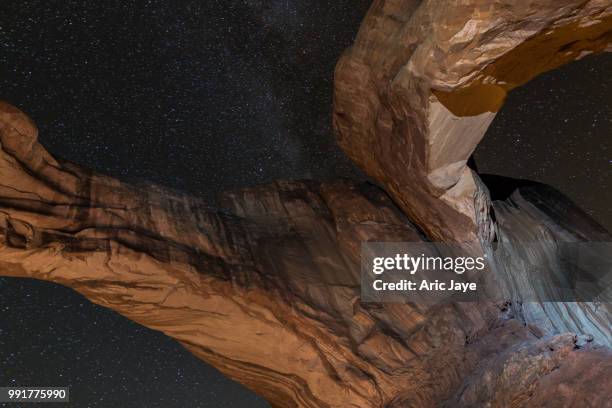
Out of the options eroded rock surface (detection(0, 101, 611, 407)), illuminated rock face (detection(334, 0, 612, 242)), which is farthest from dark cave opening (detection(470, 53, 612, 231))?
eroded rock surface (detection(0, 101, 611, 407))

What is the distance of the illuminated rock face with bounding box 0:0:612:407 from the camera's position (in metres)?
2.46

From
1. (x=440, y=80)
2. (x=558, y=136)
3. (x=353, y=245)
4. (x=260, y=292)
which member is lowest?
(x=260, y=292)

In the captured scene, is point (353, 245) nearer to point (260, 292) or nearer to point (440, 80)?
point (260, 292)

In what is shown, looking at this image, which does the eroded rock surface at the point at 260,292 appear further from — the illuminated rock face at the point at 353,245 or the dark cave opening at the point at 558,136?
the dark cave opening at the point at 558,136

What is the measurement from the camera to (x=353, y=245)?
3408 mm

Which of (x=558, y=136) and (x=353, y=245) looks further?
(x=558, y=136)

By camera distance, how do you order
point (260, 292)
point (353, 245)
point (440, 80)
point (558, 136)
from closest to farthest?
point (440, 80), point (260, 292), point (353, 245), point (558, 136)

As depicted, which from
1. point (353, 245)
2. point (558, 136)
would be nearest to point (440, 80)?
point (353, 245)

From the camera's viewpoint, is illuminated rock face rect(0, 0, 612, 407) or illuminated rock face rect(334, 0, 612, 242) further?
illuminated rock face rect(0, 0, 612, 407)

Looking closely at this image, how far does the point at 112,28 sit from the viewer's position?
4.19 m

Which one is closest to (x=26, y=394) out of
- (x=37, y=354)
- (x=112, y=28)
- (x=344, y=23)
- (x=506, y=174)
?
(x=37, y=354)

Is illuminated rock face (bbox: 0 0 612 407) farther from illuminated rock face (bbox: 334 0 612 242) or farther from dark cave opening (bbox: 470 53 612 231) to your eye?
dark cave opening (bbox: 470 53 612 231)

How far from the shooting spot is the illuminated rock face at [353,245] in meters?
2.46

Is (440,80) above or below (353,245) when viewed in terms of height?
above
